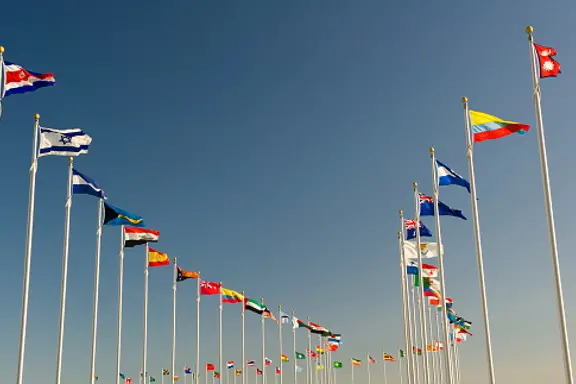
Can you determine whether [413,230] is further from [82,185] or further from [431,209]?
[82,185]

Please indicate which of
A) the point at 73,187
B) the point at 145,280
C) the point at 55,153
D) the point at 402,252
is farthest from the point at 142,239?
the point at 402,252

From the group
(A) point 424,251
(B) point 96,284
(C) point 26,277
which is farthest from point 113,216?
(A) point 424,251

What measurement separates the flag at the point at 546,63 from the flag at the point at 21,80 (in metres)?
16.3

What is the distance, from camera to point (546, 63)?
75.3 feet

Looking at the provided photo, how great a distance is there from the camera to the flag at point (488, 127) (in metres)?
24.6

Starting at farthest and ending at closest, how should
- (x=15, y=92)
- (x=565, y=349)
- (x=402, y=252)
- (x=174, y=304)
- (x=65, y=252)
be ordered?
(x=174, y=304) < (x=402, y=252) < (x=65, y=252) < (x=15, y=92) < (x=565, y=349)

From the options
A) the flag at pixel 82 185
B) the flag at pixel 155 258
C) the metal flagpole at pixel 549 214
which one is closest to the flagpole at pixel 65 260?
the flag at pixel 82 185

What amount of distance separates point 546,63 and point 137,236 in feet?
75.4

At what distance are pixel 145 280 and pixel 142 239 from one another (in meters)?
4.98

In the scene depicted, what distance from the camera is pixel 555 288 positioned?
20.8 metres

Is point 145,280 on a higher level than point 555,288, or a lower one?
higher

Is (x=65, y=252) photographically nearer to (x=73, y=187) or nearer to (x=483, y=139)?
(x=73, y=187)

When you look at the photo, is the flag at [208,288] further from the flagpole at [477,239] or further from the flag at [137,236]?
the flagpole at [477,239]

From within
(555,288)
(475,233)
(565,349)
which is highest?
(475,233)
